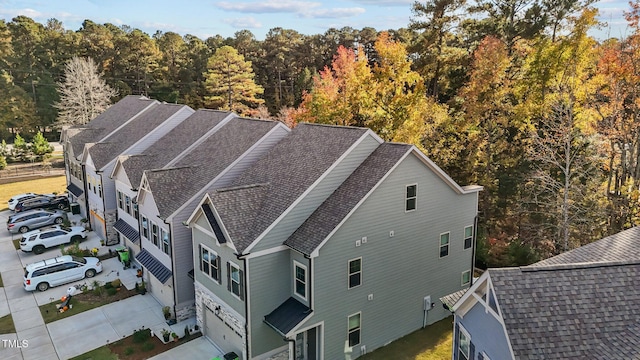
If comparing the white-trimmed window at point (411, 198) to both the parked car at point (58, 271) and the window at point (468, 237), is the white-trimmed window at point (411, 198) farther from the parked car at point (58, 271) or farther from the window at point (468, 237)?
the parked car at point (58, 271)

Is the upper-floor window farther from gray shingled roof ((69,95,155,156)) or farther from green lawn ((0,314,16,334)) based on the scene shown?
gray shingled roof ((69,95,155,156))

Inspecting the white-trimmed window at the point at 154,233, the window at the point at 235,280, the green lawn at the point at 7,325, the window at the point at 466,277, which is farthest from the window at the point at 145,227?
the window at the point at 466,277

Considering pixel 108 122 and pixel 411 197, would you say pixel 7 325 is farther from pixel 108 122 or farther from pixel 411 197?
pixel 108 122

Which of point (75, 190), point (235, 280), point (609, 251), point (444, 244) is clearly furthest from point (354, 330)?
point (75, 190)

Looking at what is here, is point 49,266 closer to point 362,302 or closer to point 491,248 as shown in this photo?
point 362,302

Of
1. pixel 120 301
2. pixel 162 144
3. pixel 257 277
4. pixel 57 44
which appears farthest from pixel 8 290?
pixel 57 44

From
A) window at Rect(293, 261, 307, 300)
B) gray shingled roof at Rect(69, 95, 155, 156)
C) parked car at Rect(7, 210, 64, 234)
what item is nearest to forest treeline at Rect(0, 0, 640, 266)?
window at Rect(293, 261, 307, 300)
